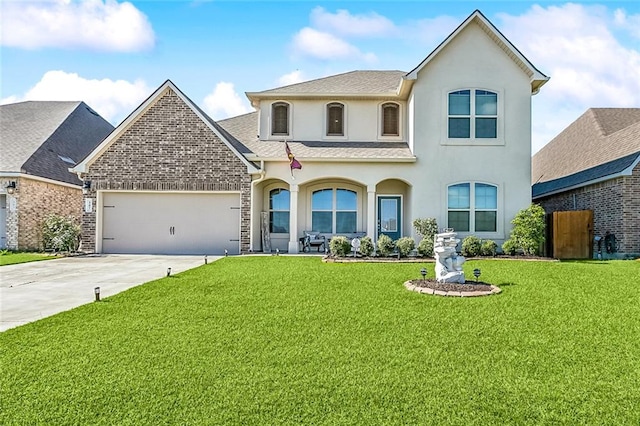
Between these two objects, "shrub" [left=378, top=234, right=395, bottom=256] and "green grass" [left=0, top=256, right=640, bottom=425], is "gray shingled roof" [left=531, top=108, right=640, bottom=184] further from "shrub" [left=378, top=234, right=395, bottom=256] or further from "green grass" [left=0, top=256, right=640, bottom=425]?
"green grass" [left=0, top=256, right=640, bottom=425]

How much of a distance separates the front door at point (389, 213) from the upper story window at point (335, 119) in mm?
3270

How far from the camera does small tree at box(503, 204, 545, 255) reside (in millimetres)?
14555

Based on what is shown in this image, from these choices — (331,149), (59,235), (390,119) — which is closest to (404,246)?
(331,149)

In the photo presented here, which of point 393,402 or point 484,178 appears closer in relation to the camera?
point 393,402

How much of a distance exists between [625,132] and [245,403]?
67.5 ft

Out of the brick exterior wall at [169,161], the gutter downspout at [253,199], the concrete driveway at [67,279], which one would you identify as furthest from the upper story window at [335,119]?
the concrete driveway at [67,279]

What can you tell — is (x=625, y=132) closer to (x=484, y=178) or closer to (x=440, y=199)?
(x=484, y=178)

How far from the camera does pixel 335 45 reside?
1466 centimetres

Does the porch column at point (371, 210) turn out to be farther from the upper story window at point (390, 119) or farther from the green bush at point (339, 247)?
the upper story window at point (390, 119)

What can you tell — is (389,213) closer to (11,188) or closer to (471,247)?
(471,247)

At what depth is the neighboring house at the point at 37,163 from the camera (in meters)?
17.5

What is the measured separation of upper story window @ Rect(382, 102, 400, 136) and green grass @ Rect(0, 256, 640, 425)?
10913 mm

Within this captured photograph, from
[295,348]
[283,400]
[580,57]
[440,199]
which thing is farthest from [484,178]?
[283,400]

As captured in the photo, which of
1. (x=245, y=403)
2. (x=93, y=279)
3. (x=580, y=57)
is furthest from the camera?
(x=580, y=57)
